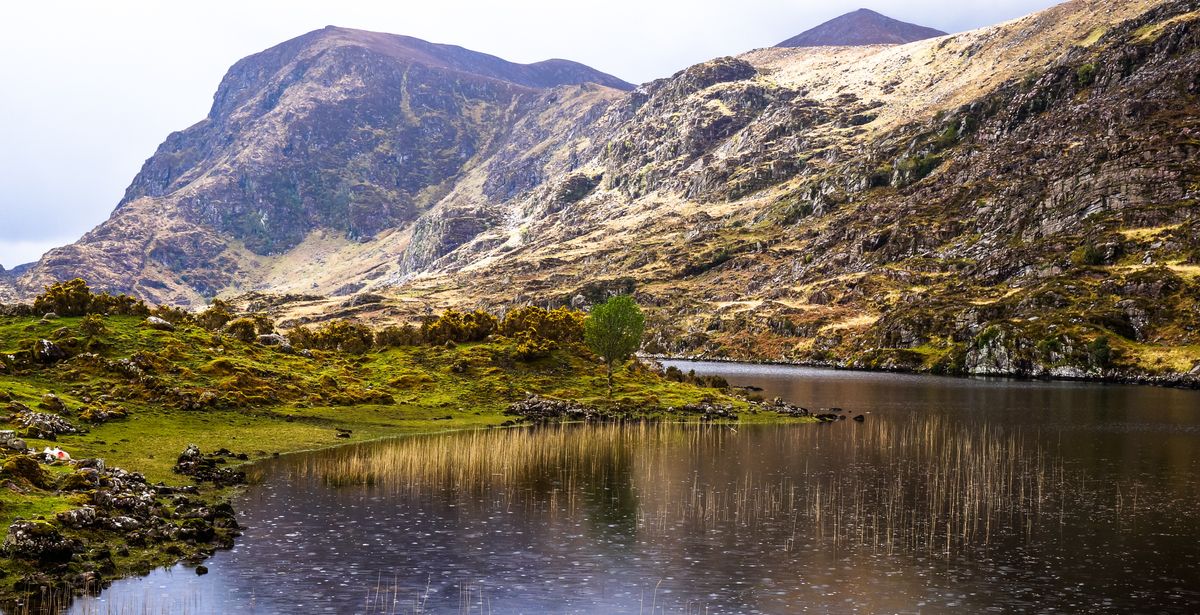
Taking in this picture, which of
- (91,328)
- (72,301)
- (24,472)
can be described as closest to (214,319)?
(72,301)

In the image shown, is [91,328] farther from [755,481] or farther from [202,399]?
[755,481]

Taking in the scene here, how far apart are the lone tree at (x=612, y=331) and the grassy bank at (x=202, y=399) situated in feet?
15.6

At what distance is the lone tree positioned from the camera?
12431 centimetres

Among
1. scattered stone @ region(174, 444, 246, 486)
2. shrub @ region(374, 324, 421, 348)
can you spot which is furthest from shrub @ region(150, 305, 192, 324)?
scattered stone @ region(174, 444, 246, 486)

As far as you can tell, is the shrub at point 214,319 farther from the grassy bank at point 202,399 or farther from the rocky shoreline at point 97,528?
the rocky shoreline at point 97,528

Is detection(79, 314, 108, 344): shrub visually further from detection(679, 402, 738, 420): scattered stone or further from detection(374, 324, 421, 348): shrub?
detection(679, 402, 738, 420): scattered stone

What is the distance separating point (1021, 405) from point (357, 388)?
99628mm

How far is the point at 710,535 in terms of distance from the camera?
5344 centimetres

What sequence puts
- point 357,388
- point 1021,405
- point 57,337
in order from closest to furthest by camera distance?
point 57,337 → point 357,388 → point 1021,405

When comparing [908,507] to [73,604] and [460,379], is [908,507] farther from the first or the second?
[460,379]

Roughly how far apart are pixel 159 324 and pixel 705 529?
7622 centimetres

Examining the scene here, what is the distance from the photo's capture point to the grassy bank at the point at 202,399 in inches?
1740

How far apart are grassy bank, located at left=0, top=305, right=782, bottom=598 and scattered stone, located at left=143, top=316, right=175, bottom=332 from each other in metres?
0.40

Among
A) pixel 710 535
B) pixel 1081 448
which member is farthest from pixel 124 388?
pixel 1081 448
